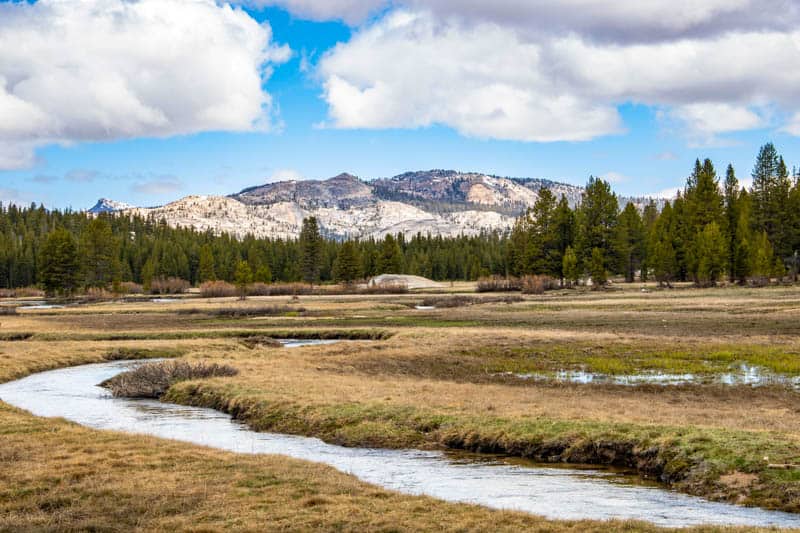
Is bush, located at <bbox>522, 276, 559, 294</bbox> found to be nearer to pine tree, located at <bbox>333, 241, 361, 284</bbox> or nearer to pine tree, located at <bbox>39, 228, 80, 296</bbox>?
pine tree, located at <bbox>333, 241, 361, 284</bbox>

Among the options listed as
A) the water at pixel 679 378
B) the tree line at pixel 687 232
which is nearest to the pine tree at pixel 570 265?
the tree line at pixel 687 232

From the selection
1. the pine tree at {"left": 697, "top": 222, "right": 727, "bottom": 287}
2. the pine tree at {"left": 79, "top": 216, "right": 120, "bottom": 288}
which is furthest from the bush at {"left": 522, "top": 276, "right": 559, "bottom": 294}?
the pine tree at {"left": 79, "top": 216, "right": 120, "bottom": 288}

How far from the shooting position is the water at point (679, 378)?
28266 mm

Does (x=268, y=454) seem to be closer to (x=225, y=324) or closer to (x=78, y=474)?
(x=78, y=474)

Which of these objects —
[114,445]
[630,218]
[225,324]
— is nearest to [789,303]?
[225,324]

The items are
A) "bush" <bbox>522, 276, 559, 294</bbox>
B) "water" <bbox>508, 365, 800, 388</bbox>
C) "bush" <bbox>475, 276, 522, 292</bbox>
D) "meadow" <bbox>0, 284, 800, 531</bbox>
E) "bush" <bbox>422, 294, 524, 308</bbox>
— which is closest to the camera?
"meadow" <bbox>0, 284, 800, 531</bbox>

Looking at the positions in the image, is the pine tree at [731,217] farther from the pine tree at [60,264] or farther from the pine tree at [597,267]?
the pine tree at [60,264]

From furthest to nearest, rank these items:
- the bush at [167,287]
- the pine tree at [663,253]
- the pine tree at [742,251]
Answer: the bush at [167,287], the pine tree at [663,253], the pine tree at [742,251]

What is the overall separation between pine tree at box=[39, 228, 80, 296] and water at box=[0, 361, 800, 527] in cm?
10465

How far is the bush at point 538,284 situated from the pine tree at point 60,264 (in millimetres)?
76611

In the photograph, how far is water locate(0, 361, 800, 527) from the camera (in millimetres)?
14102

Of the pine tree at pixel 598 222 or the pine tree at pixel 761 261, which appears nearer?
the pine tree at pixel 761 261

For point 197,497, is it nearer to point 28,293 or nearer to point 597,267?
point 597,267

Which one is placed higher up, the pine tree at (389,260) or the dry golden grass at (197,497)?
the pine tree at (389,260)
